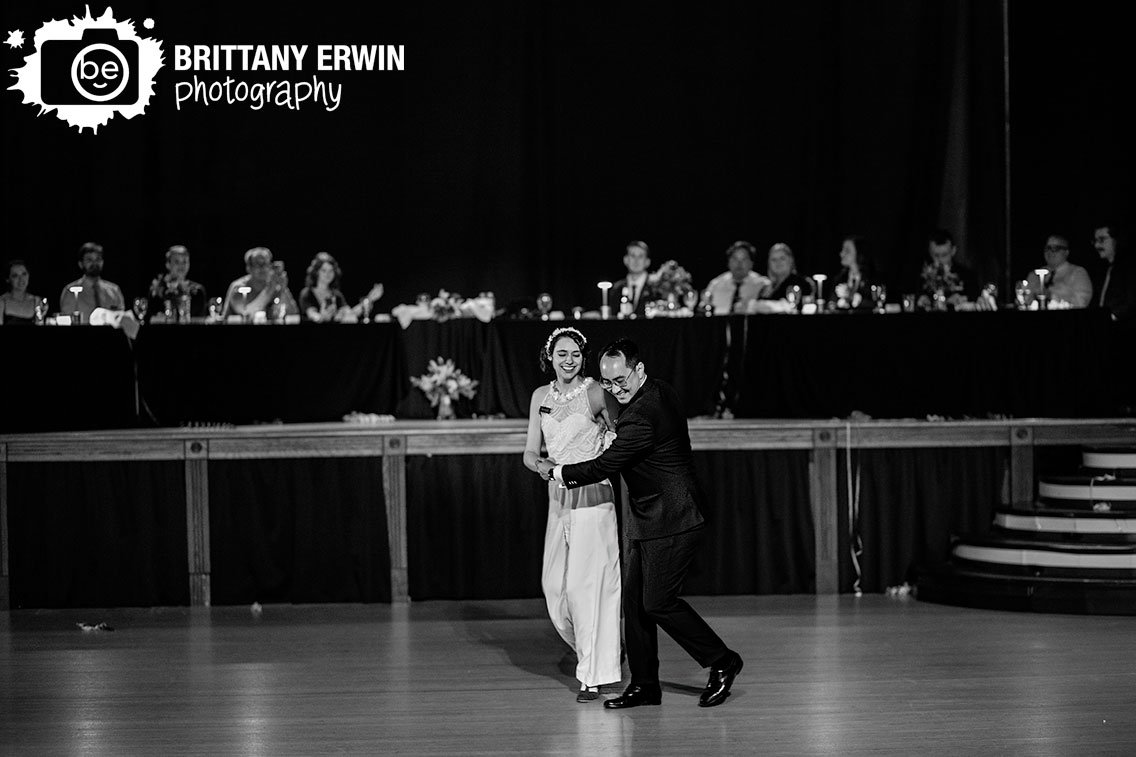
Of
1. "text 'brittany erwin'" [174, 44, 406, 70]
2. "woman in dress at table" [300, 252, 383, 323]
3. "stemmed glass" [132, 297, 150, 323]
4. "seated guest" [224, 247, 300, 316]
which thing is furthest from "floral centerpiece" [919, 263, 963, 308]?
"stemmed glass" [132, 297, 150, 323]

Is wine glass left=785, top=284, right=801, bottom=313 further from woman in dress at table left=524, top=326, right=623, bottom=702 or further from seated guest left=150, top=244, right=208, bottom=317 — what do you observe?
seated guest left=150, top=244, right=208, bottom=317

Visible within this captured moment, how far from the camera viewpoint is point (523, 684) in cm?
665

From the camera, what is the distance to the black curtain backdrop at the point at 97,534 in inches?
353

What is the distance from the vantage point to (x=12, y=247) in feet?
41.0

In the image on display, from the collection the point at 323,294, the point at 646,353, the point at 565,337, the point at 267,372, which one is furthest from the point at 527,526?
the point at 565,337

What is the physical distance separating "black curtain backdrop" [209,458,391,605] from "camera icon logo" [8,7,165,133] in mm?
4818

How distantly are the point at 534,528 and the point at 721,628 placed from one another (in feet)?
5.29

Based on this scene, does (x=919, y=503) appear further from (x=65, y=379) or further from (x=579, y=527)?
(x=65, y=379)

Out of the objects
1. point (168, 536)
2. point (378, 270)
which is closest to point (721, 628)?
point (168, 536)

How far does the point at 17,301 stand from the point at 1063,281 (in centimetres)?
789

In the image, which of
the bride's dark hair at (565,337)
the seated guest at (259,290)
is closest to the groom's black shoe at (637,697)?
the bride's dark hair at (565,337)

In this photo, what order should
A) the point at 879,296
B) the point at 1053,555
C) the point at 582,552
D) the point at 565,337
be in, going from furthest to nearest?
1. the point at 879,296
2. the point at 1053,555
3. the point at 565,337
4. the point at 582,552

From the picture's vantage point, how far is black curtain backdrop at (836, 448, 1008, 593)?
30.0 ft

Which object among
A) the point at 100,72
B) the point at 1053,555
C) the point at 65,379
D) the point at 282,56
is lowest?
the point at 1053,555
